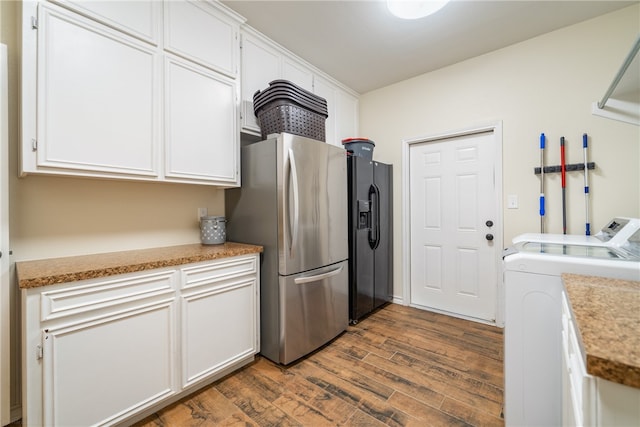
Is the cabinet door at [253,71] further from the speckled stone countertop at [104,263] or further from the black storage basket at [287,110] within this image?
the speckled stone countertop at [104,263]

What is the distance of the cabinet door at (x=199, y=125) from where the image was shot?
1.74 meters

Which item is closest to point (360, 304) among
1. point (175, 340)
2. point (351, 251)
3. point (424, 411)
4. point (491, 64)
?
point (351, 251)

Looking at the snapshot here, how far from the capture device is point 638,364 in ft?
1.51

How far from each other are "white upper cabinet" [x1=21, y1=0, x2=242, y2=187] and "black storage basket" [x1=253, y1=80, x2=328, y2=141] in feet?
0.72

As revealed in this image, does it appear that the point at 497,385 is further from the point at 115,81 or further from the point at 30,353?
the point at 115,81

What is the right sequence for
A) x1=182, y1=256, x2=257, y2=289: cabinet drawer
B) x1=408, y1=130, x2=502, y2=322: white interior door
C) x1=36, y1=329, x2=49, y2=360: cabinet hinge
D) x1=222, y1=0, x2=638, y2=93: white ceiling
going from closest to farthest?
x1=36, y1=329, x2=49, y2=360: cabinet hinge < x1=182, y1=256, x2=257, y2=289: cabinet drawer < x1=222, y1=0, x2=638, y2=93: white ceiling < x1=408, y1=130, x2=502, y2=322: white interior door

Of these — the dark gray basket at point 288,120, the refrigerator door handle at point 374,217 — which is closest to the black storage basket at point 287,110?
the dark gray basket at point 288,120

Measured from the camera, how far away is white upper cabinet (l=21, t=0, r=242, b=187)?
1293 mm

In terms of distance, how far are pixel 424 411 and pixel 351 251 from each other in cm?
139

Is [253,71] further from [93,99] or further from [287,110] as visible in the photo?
[93,99]

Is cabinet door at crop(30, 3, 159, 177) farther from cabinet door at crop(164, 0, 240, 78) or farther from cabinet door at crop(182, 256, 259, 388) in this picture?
cabinet door at crop(182, 256, 259, 388)

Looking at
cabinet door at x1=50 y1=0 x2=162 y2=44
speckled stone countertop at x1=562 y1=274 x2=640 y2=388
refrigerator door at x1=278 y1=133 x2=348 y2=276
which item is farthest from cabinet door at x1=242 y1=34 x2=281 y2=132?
speckled stone countertop at x1=562 y1=274 x2=640 y2=388

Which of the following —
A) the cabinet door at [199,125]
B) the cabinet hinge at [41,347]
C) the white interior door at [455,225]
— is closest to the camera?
the cabinet hinge at [41,347]

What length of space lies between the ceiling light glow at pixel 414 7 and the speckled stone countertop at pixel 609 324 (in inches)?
66.8
